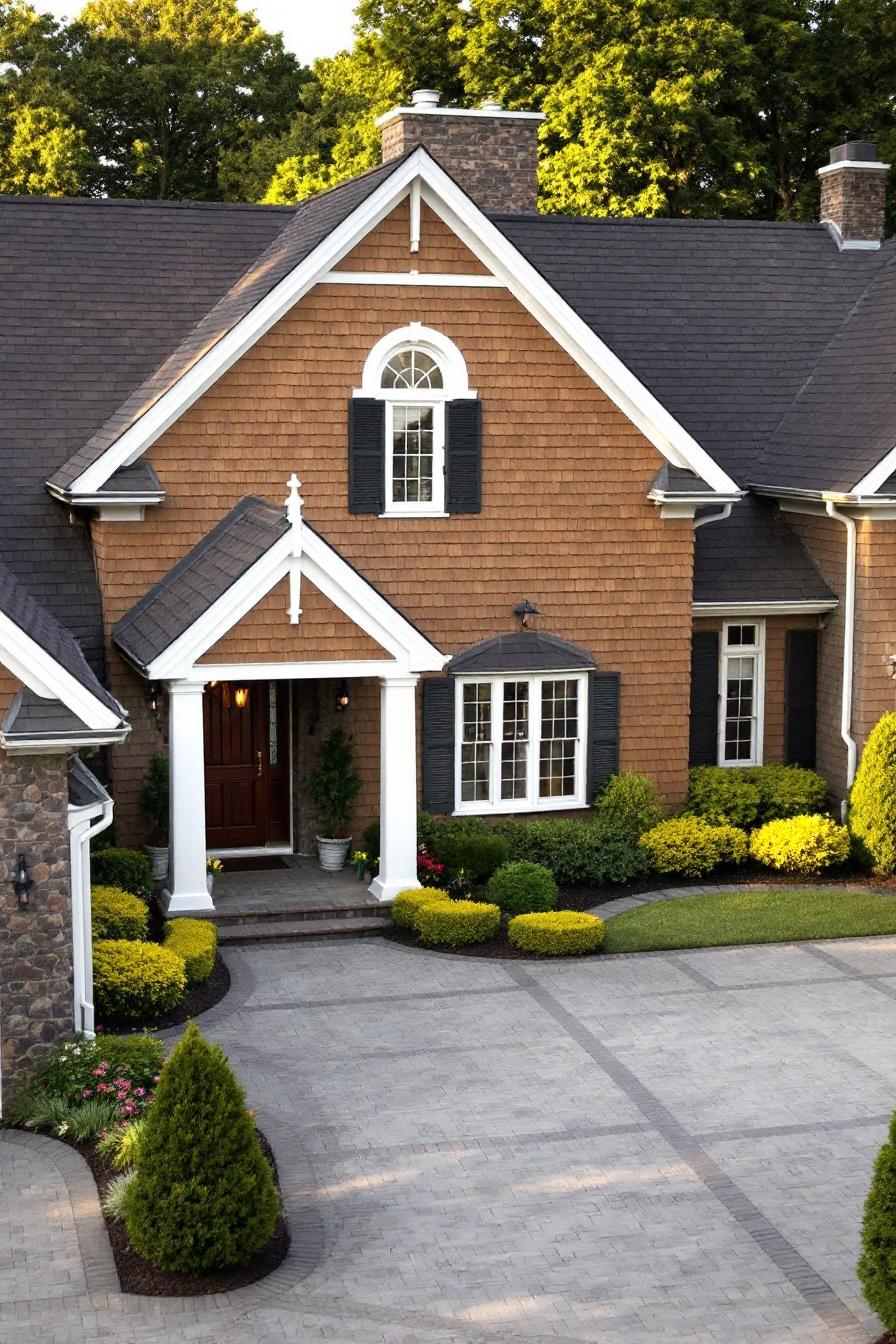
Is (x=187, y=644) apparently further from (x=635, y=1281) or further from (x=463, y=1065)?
(x=635, y=1281)

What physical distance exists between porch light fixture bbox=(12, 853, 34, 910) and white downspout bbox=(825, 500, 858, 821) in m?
12.7

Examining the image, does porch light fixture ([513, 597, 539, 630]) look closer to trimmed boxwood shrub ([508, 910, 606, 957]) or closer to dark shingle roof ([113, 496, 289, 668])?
dark shingle roof ([113, 496, 289, 668])

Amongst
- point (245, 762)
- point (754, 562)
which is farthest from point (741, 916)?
point (245, 762)

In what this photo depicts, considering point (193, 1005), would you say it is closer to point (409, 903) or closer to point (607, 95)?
point (409, 903)

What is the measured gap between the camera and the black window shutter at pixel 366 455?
70.2 feet

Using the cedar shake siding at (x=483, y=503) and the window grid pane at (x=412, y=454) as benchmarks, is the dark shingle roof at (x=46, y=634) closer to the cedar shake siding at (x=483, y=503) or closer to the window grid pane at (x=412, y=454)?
the cedar shake siding at (x=483, y=503)

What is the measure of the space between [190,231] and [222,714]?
7.25 meters

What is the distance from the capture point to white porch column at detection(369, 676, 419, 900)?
2031cm

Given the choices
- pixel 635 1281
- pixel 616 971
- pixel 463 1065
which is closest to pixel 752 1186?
pixel 635 1281

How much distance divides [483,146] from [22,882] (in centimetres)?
1650

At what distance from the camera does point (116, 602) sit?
2105 cm

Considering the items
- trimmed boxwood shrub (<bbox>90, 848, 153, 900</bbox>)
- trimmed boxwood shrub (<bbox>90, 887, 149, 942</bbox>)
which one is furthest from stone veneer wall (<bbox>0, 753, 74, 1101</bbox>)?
trimmed boxwood shrub (<bbox>90, 848, 153, 900</bbox>)

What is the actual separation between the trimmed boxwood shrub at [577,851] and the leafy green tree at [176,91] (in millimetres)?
37410

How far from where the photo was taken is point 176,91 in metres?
55.4
